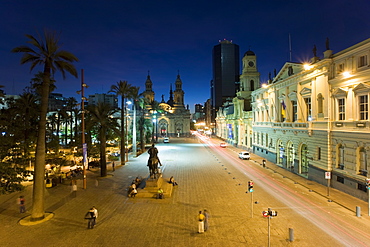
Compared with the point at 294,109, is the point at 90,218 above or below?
below

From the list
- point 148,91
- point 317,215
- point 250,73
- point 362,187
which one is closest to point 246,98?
point 250,73

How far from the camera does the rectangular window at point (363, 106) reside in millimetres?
18125

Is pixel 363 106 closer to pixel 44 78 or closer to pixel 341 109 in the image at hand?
pixel 341 109

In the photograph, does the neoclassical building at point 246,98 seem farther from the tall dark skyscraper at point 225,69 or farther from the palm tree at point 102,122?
the tall dark skyscraper at point 225,69

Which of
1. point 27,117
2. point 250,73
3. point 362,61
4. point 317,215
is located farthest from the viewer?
point 250,73

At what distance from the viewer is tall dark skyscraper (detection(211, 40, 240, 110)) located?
185 m

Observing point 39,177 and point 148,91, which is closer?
point 39,177

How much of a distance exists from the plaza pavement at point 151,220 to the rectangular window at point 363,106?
6.49 m

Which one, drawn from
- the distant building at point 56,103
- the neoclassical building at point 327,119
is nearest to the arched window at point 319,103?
the neoclassical building at point 327,119

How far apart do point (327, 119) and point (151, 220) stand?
60.0ft

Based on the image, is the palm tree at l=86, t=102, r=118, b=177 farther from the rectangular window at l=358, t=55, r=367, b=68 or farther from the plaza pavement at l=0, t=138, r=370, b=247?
the rectangular window at l=358, t=55, r=367, b=68

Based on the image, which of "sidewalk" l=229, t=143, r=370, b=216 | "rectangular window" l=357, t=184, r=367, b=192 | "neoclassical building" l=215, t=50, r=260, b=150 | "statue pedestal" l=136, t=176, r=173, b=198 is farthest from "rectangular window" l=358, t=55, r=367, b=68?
"neoclassical building" l=215, t=50, r=260, b=150

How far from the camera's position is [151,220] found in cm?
1435

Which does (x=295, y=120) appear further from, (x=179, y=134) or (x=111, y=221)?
(x=179, y=134)
